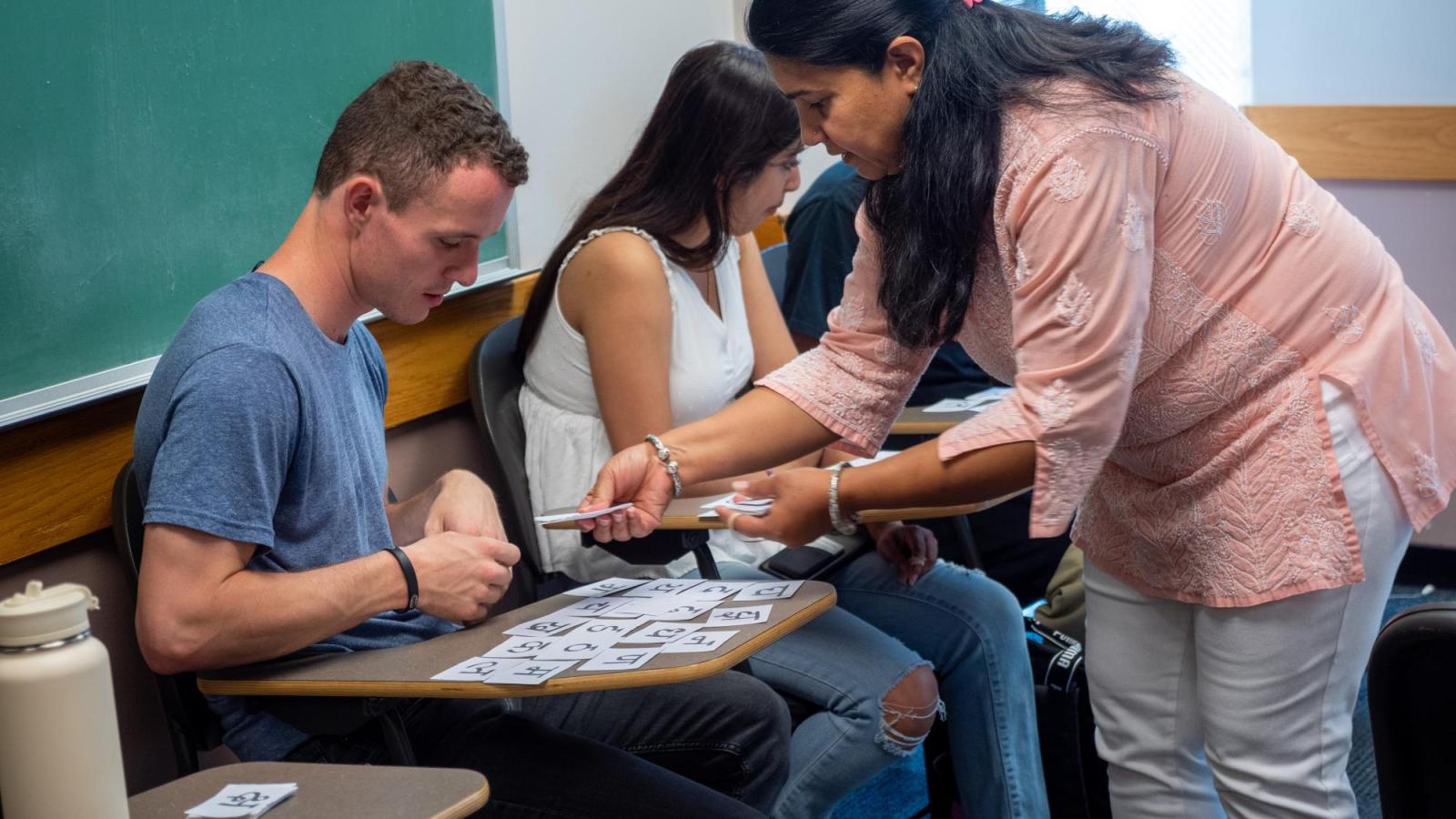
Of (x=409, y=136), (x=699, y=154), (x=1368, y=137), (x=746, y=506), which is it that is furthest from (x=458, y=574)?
(x=1368, y=137)

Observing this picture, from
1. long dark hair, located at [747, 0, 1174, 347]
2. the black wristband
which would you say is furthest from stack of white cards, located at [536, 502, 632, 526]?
long dark hair, located at [747, 0, 1174, 347]

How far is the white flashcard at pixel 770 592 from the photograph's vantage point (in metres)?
1.64

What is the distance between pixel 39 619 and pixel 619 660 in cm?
62

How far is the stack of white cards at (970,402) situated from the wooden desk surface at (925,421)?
0.03 meters

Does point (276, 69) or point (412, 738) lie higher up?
point (276, 69)

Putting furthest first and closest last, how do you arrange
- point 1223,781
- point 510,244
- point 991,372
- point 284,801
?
1. point 510,244
2. point 991,372
3. point 1223,781
4. point 284,801

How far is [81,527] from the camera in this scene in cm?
177

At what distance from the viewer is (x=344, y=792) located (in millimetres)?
1212

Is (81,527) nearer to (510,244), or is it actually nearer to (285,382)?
(285,382)

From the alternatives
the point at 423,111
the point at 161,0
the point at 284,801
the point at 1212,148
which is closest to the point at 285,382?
the point at 423,111

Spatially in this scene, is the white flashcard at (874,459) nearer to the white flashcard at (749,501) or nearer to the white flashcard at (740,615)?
the white flashcard at (749,501)

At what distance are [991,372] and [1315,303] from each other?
406mm

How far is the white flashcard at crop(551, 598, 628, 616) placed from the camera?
1663 mm

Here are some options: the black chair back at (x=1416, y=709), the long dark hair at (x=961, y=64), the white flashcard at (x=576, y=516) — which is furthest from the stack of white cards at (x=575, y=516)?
the black chair back at (x=1416, y=709)
